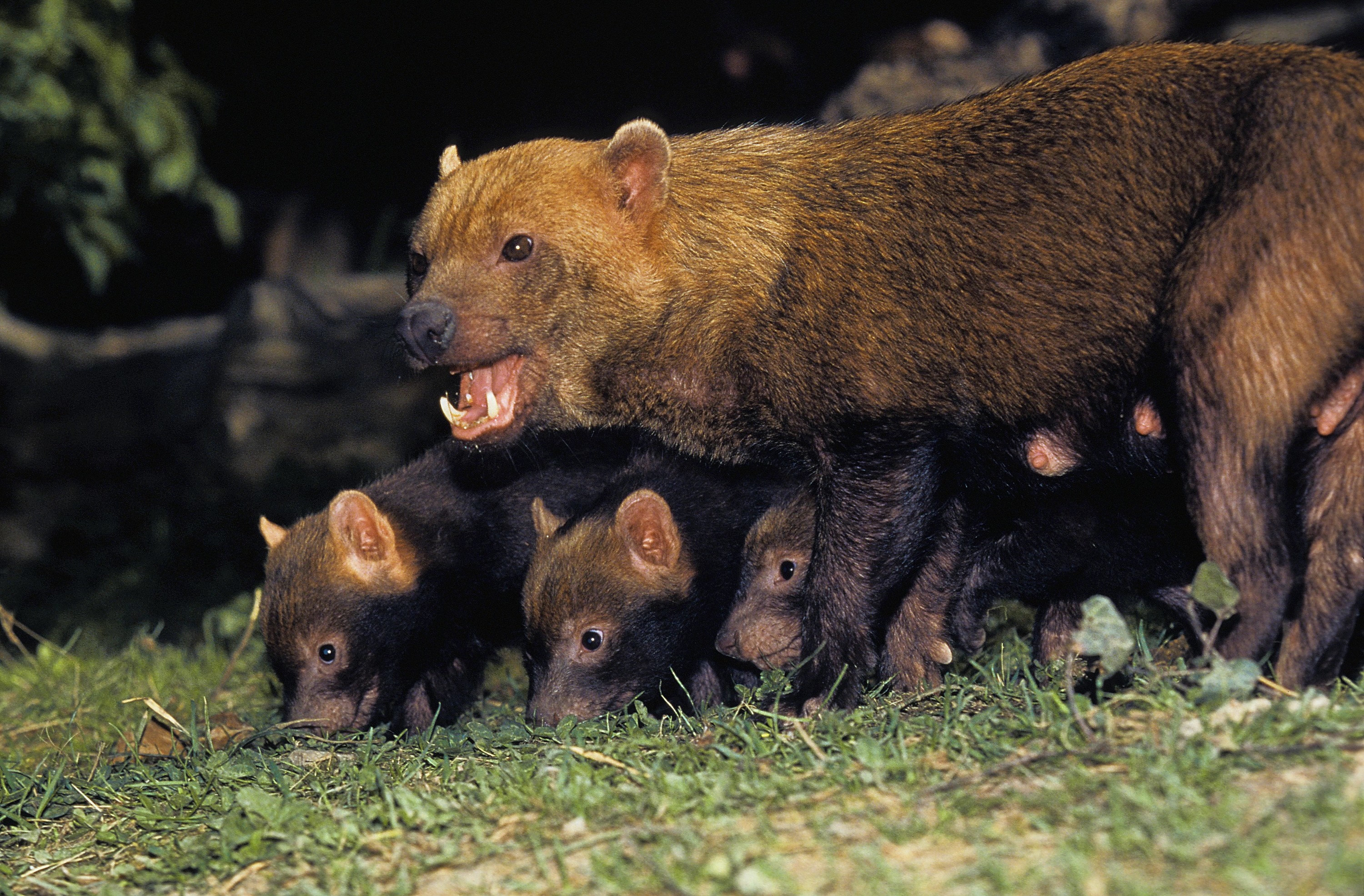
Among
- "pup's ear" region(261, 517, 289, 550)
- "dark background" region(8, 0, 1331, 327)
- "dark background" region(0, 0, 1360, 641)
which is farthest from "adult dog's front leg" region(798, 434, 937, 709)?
"dark background" region(8, 0, 1331, 327)

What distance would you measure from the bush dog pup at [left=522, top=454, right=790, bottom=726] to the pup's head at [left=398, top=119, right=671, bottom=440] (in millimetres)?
717

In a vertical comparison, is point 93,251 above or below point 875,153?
below

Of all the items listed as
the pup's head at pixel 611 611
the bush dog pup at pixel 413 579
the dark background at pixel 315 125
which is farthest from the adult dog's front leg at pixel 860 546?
the dark background at pixel 315 125

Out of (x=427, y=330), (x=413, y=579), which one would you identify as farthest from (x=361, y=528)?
(x=427, y=330)

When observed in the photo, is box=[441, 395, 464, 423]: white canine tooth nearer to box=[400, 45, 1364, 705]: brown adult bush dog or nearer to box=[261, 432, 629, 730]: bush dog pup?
box=[400, 45, 1364, 705]: brown adult bush dog

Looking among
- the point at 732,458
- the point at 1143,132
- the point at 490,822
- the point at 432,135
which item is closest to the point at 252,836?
the point at 490,822

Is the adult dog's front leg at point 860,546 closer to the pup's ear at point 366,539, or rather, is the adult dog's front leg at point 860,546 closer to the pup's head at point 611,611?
the pup's head at point 611,611

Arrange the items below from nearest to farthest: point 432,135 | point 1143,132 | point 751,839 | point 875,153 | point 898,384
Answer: point 751,839
point 1143,132
point 898,384
point 875,153
point 432,135

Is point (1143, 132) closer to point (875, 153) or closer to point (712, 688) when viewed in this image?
point (875, 153)

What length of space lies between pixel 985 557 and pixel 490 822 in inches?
104

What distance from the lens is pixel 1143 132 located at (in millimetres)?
4395

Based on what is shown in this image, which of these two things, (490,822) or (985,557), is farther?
(985,557)

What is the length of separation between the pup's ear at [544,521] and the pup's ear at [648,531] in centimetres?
39

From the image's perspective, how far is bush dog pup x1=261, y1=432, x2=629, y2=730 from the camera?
5742 millimetres
